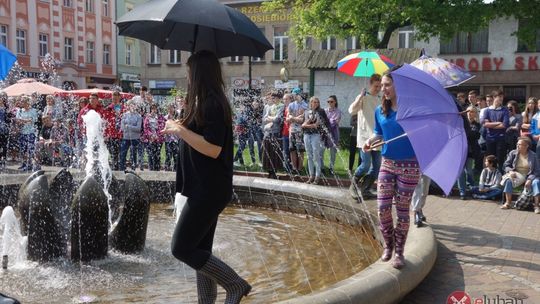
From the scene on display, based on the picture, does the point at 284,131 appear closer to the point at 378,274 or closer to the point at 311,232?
the point at 311,232

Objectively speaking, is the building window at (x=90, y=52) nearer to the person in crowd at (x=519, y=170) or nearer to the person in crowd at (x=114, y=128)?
the person in crowd at (x=114, y=128)

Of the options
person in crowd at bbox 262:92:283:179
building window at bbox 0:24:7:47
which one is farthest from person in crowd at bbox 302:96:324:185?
building window at bbox 0:24:7:47

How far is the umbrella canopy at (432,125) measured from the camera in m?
4.38

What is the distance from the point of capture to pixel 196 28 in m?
4.42

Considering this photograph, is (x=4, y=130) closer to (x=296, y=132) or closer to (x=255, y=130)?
(x=255, y=130)

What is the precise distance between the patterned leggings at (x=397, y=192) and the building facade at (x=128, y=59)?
4274cm

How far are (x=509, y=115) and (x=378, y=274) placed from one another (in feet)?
28.2

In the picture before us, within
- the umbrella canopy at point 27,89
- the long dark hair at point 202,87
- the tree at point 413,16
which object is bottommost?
the long dark hair at point 202,87

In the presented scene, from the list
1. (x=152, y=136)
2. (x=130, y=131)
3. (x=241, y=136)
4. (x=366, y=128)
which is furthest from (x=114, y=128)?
(x=366, y=128)

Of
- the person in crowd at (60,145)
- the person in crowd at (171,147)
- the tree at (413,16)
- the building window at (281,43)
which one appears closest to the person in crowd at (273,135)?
the person in crowd at (171,147)

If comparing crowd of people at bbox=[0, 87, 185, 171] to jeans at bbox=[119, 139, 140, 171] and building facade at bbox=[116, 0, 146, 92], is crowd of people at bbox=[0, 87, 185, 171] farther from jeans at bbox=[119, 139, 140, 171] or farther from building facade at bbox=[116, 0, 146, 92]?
building facade at bbox=[116, 0, 146, 92]

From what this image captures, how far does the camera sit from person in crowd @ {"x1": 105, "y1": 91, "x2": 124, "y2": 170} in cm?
1248

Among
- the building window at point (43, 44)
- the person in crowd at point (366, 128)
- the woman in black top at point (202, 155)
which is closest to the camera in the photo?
the woman in black top at point (202, 155)

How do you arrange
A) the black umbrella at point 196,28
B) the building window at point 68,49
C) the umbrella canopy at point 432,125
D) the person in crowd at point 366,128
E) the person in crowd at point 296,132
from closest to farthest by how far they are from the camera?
1. the black umbrella at point 196,28
2. the umbrella canopy at point 432,125
3. the person in crowd at point 366,128
4. the person in crowd at point 296,132
5. the building window at point 68,49
